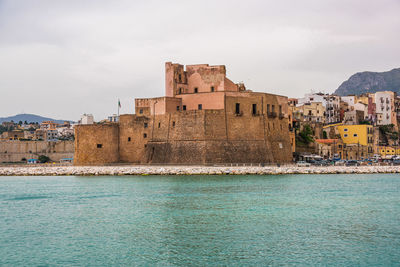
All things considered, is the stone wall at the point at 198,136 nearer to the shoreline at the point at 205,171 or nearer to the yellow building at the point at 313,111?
the shoreline at the point at 205,171

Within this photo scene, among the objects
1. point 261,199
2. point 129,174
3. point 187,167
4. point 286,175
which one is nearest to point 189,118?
point 187,167

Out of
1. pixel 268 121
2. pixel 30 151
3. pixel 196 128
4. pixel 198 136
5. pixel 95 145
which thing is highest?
pixel 268 121

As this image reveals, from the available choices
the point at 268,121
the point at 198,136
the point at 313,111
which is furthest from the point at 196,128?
the point at 313,111

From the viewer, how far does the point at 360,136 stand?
54188 millimetres

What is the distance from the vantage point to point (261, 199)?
68.8 ft

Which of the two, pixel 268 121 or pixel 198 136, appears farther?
pixel 268 121

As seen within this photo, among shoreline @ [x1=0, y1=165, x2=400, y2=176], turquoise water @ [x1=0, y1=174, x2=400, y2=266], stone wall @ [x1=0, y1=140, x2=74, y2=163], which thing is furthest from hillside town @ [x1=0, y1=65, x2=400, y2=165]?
turquoise water @ [x1=0, y1=174, x2=400, y2=266]

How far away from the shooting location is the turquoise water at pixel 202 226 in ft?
37.9

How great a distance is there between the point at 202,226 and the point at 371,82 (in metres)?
159

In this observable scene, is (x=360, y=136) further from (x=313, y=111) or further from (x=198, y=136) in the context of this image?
(x=198, y=136)

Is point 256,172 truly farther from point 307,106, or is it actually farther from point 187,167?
point 307,106

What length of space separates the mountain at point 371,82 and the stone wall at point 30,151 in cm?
11172

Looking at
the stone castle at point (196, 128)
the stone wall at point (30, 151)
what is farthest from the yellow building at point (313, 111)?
the stone wall at point (30, 151)

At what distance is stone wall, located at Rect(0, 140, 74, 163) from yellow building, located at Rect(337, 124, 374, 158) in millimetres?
34630
